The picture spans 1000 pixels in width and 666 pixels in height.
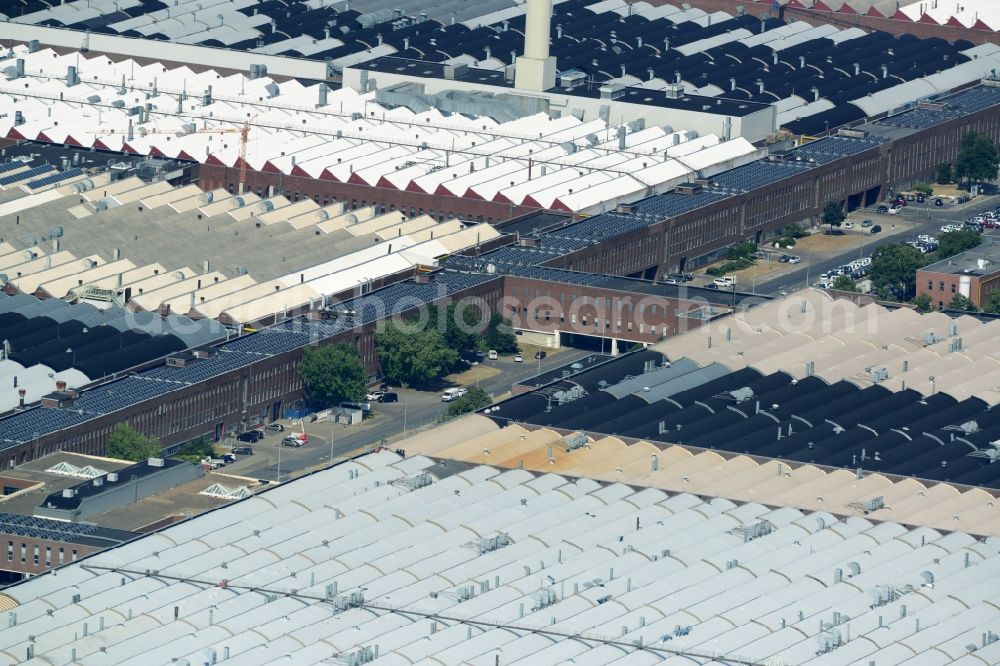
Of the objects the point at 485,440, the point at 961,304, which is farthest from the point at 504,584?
the point at 961,304

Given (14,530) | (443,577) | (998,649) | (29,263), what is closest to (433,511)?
(443,577)

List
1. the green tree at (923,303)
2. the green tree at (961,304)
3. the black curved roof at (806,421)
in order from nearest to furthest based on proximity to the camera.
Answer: the black curved roof at (806,421), the green tree at (961,304), the green tree at (923,303)

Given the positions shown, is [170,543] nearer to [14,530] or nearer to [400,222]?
[14,530]

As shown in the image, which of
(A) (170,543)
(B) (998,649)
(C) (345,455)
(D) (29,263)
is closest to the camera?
(B) (998,649)

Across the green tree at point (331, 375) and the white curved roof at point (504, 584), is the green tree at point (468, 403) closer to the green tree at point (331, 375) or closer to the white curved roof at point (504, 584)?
the green tree at point (331, 375)

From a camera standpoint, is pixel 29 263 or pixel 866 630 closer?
pixel 866 630

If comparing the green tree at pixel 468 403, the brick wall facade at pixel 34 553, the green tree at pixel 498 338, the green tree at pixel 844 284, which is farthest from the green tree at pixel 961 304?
the brick wall facade at pixel 34 553

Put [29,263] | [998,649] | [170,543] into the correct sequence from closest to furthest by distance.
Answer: [998,649]
[170,543]
[29,263]
